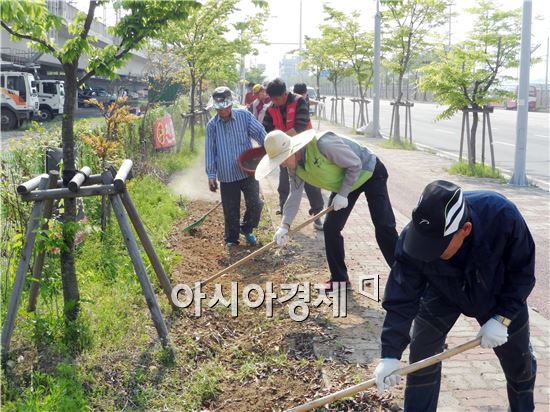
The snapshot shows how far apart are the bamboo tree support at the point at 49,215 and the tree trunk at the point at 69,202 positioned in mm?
125

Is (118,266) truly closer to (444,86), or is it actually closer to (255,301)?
(255,301)

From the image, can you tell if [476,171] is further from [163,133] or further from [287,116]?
[287,116]

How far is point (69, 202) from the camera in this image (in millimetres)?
4551

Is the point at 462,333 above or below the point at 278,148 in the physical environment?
below

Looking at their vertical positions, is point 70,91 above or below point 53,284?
above

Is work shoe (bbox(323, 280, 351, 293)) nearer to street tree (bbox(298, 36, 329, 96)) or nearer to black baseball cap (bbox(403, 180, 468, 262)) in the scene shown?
black baseball cap (bbox(403, 180, 468, 262))

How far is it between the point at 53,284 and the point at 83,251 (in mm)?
1768

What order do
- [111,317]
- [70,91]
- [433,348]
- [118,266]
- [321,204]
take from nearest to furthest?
[433,348], [70,91], [111,317], [118,266], [321,204]

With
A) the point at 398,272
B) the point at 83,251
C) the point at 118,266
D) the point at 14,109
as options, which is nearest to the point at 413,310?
the point at 398,272

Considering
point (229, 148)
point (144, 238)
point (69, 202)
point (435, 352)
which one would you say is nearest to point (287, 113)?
point (229, 148)

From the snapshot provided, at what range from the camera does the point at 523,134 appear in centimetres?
1194

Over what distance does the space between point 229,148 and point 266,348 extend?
10.0 ft

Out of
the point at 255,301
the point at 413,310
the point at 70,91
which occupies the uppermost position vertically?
the point at 70,91

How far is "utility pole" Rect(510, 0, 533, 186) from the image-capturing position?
38.3 feet
